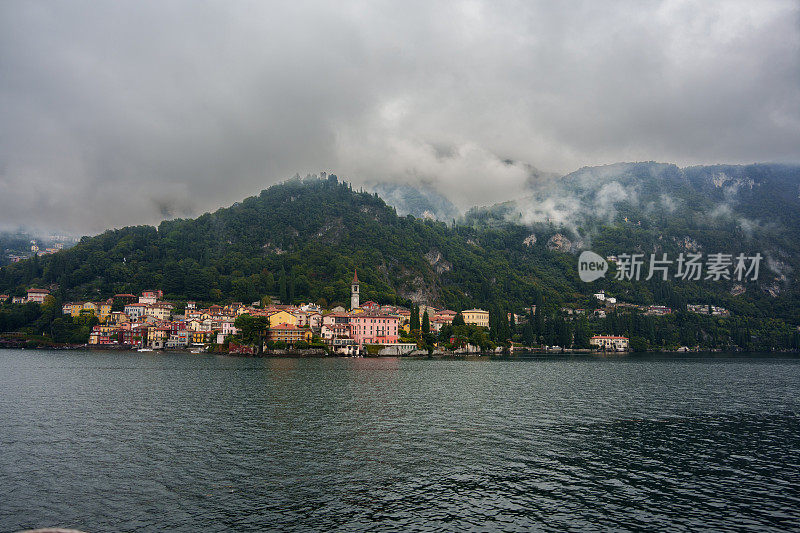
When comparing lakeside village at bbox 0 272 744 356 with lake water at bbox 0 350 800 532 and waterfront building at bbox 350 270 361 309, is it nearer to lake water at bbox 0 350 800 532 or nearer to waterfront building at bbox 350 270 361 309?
waterfront building at bbox 350 270 361 309

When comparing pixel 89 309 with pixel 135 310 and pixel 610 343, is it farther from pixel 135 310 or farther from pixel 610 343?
pixel 610 343

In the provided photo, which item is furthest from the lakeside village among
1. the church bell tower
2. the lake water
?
the lake water

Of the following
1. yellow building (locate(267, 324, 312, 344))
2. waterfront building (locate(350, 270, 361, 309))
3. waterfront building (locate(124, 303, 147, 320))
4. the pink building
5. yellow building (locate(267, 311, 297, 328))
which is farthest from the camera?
waterfront building (locate(350, 270, 361, 309))

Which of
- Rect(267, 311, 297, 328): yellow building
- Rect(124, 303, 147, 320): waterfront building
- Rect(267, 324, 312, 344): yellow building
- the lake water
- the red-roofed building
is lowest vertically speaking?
the lake water

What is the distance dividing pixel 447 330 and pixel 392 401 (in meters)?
94.5

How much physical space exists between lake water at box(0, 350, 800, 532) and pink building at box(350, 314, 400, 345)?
77200mm

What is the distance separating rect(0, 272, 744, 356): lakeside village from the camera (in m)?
122

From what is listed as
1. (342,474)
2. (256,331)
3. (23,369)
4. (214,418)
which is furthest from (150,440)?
(256,331)

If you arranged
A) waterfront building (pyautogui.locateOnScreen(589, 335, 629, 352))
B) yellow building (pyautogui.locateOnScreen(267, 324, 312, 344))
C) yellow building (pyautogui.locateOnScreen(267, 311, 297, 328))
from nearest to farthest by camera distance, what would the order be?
yellow building (pyautogui.locateOnScreen(267, 324, 312, 344)) → yellow building (pyautogui.locateOnScreen(267, 311, 297, 328)) → waterfront building (pyautogui.locateOnScreen(589, 335, 629, 352))

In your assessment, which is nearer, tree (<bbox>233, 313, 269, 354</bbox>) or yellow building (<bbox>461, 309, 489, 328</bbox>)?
tree (<bbox>233, 313, 269, 354</bbox>)

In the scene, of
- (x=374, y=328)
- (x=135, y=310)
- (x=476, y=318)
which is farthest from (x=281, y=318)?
(x=476, y=318)

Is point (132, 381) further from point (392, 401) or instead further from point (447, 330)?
point (447, 330)

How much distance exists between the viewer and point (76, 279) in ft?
586

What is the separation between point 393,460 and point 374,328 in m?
104
